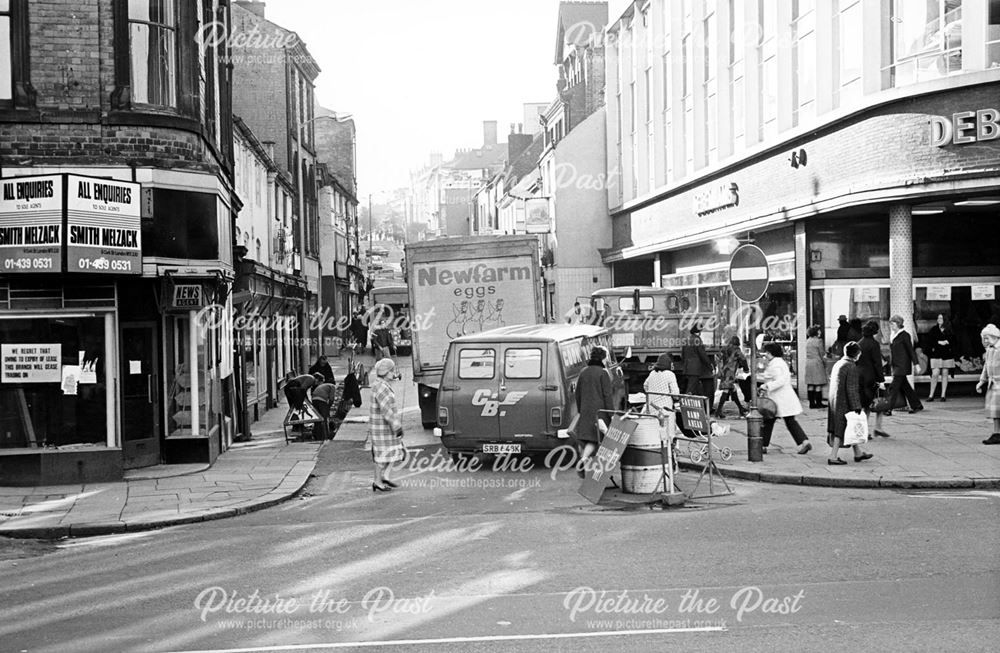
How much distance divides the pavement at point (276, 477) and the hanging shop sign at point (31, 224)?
304 centimetres

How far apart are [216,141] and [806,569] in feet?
46.6

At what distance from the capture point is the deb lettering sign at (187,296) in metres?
15.4

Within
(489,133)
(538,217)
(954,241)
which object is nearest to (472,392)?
(954,241)

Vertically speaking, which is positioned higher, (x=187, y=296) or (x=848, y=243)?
(x=848, y=243)

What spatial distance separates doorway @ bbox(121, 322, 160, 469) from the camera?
15.9m

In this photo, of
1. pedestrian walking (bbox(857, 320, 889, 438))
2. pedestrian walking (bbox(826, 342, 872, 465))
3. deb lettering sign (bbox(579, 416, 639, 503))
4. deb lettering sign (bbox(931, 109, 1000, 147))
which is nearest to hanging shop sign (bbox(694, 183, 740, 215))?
deb lettering sign (bbox(931, 109, 1000, 147))

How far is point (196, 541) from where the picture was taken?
10.8 meters

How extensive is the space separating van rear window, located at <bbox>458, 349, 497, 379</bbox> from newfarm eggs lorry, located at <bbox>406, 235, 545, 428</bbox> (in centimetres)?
485

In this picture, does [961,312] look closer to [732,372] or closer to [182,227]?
[732,372]

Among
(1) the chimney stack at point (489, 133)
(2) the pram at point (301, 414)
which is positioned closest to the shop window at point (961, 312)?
(2) the pram at point (301, 414)

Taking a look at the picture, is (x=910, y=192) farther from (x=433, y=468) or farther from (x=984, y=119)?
(x=433, y=468)

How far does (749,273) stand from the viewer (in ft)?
50.2

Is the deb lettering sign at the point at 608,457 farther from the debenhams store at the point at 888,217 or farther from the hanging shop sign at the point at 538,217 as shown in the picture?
the hanging shop sign at the point at 538,217

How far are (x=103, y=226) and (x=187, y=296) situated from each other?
1579 millimetres
